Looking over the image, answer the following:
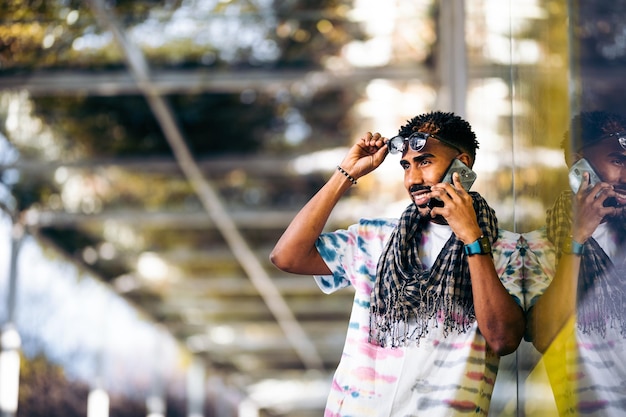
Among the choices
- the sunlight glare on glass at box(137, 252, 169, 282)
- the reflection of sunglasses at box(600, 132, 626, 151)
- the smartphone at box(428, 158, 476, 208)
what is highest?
the sunlight glare on glass at box(137, 252, 169, 282)

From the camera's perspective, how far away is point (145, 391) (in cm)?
2178

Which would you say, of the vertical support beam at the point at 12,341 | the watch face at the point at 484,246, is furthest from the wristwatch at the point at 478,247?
the vertical support beam at the point at 12,341

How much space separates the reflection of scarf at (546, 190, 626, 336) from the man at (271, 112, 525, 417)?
277 millimetres

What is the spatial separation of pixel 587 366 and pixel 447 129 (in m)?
0.74

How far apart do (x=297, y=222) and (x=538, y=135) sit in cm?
62

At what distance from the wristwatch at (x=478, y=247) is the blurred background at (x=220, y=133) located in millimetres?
172

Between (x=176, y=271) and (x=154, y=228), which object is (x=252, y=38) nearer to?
(x=154, y=228)

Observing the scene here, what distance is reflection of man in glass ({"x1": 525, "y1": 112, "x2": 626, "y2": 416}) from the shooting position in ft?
6.79

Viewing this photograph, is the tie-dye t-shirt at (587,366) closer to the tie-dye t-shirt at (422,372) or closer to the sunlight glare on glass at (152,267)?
the tie-dye t-shirt at (422,372)

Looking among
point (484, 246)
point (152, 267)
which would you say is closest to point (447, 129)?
point (484, 246)

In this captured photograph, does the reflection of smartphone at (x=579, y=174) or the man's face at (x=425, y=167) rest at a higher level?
the man's face at (x=425, y=167)

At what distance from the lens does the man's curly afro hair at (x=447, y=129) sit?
2684mm

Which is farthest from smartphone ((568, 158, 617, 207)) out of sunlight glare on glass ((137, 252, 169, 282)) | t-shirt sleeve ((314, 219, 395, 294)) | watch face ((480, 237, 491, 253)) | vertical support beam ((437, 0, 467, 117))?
sunlight glare on glass ((137, 252, 169, 282))

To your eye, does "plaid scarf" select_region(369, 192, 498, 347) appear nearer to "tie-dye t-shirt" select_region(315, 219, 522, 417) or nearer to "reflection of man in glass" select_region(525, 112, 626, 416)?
"tie-dye t-shirt" select_region(315, 219, 522, 417)
